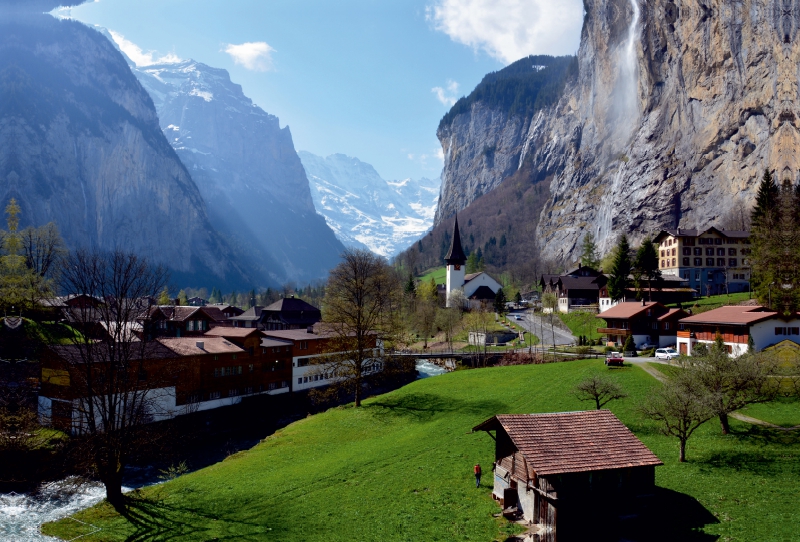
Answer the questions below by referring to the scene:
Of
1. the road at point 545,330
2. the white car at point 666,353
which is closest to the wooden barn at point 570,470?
the white car at point 666,353

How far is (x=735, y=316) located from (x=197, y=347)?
51.1m

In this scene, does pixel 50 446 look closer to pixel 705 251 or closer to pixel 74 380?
pixel 74 380

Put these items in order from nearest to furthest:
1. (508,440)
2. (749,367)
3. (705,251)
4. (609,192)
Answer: (508,440) < (749,367) < (705,251) < (609,192)

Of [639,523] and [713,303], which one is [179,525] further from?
[713,303]

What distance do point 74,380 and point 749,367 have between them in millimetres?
37257

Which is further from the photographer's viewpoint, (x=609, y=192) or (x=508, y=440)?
(x=609, y=192)

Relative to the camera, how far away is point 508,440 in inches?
899

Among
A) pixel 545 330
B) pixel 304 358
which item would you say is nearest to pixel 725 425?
pixel 304 358

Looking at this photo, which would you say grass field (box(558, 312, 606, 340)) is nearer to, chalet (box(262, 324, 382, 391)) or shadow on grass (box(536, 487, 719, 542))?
chalet (box(262, 324, 382, 391))

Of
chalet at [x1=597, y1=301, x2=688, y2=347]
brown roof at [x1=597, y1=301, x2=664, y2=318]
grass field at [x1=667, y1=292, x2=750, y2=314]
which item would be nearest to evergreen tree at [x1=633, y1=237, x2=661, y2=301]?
grass field at [x1=667, y1=292, x2=750, y2=314]

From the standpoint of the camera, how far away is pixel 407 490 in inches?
943

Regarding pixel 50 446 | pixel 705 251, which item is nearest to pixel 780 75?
pixel 705 251

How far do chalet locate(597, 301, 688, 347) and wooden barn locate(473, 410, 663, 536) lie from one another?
41053mm

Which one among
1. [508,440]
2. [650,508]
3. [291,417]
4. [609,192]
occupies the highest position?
[609,192]
